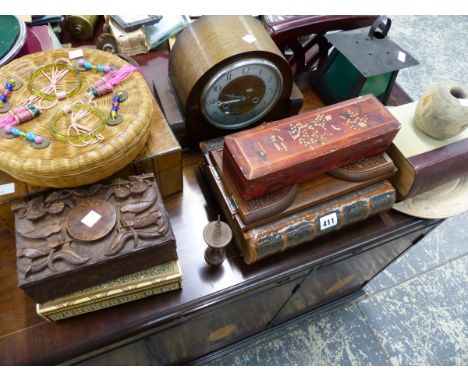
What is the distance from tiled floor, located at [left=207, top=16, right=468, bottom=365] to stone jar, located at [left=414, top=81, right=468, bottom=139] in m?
1.06

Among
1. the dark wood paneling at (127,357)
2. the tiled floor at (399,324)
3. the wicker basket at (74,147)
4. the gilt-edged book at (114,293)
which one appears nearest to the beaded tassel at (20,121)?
the wicker basket at (74,147)

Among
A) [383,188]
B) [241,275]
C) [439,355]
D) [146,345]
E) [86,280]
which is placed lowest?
[439,355]

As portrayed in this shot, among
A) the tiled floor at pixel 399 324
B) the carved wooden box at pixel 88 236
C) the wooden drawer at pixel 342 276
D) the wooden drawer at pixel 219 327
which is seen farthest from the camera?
the tiled floor at pixel 399 324

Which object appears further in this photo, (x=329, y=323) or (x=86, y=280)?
(x=329, y=323)

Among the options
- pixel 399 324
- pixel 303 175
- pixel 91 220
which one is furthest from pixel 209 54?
pixel 399 324

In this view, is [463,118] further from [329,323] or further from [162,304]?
[329,323]

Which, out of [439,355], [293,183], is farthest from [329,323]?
[293,183]

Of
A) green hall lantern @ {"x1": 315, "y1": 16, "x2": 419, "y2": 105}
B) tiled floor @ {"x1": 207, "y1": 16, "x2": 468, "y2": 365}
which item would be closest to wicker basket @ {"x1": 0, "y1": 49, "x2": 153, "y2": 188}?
green hall lantern @ {"x1": 315, "y1": 16, "x2": 419, "y2": 105}

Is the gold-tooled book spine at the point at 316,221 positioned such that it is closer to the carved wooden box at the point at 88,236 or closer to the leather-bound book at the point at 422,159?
the leather-bound book at the point at 422,159

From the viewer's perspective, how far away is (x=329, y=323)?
5.88 ft

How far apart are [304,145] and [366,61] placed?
0.47m

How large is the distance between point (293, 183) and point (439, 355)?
135cm

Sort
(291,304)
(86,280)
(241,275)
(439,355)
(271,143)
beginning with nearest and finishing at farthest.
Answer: (86,280) → (271,143) → (241,275) → (291,304) → (439,355)

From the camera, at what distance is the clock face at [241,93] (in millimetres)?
1003
